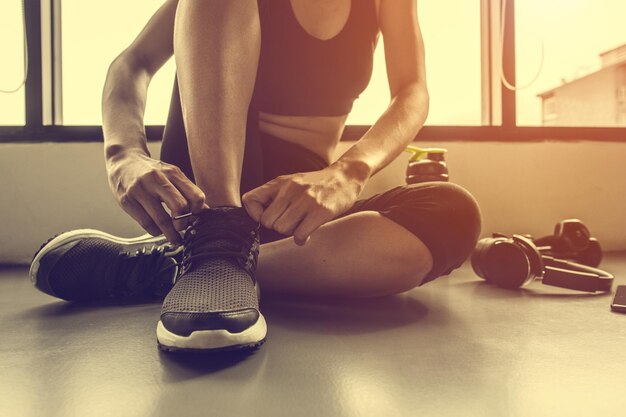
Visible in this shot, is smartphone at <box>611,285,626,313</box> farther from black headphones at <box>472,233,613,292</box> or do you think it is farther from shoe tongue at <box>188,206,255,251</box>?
shoe tongue at <box>188,206,255,251</box>

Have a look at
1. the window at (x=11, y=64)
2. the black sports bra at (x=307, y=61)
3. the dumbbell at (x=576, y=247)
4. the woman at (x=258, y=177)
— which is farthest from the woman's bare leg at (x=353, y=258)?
the window at (x=11, y=64)

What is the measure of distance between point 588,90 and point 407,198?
1.90 m

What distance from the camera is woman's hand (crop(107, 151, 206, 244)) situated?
64 cm

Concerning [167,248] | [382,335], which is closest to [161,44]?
[167,248]

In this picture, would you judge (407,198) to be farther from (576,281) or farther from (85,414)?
(85,414)

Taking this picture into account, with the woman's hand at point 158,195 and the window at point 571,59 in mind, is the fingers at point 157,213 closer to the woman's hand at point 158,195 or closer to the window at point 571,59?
the woman's hand at point 158,195

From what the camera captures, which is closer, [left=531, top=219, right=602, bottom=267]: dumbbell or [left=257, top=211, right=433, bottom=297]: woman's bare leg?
[left=257, top=211, right=433, bottom=297]: woman's bare leg

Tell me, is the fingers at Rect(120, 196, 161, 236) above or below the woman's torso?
below

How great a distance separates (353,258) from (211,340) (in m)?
0.35

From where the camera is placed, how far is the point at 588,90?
240cm

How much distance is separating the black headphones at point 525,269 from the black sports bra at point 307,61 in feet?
1.61

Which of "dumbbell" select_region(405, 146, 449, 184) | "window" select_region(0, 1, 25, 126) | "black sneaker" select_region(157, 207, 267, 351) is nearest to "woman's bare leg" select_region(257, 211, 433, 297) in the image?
"black sneaker" select_region(157, 207, 267, 351)

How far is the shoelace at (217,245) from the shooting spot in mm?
710

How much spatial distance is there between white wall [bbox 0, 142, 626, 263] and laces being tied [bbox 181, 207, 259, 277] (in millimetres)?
1030
